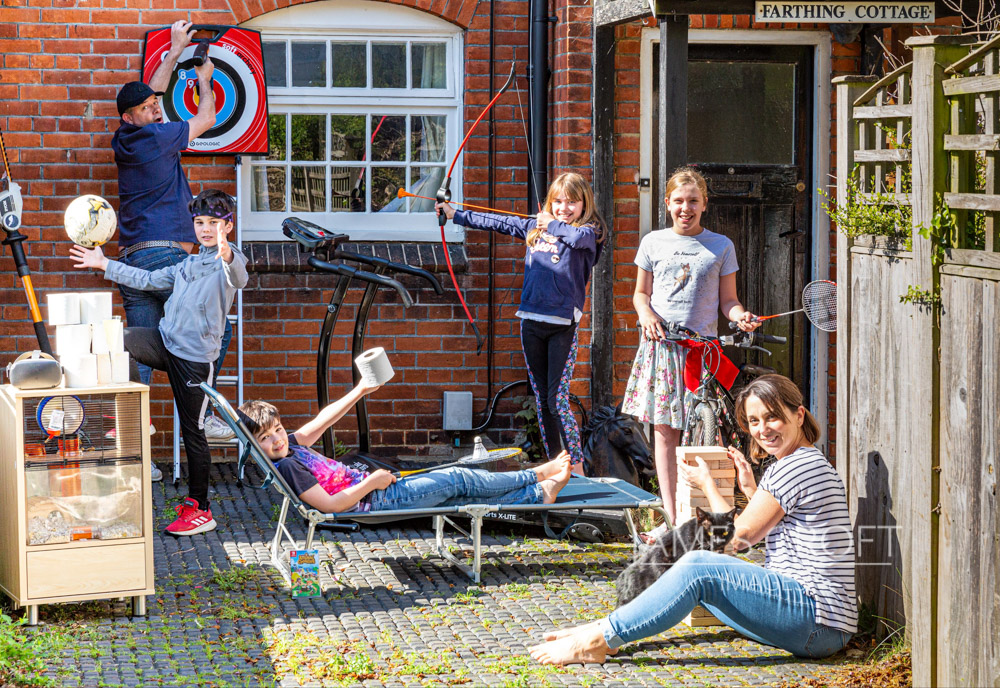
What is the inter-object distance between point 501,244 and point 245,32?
219cm

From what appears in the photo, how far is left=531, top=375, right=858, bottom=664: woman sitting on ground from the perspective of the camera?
4.49m

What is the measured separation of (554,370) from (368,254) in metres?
1.85

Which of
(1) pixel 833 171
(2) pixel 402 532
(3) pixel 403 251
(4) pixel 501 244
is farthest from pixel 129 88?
(1) pixel 833 171

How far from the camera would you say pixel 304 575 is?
5.46 meters

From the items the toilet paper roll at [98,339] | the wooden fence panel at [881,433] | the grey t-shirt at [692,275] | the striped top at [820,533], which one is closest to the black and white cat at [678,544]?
the striped top at [820,533]

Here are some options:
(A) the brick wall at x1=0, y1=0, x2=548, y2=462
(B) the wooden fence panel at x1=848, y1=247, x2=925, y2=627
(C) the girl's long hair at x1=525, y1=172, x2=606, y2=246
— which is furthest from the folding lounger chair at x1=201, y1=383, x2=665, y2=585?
(A) the brick wall at x1=0, y1=0, x2=548, y2=462

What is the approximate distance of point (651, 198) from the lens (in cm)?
805

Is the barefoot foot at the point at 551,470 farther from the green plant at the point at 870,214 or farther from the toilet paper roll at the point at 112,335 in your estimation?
the toilet paper roll at the point at 112,335

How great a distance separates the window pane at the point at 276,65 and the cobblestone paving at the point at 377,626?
3.23 metres

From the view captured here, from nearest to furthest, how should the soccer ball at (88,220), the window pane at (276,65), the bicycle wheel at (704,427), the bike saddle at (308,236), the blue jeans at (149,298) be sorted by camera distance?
1. the bicycle wheel at (704,427)
2. the soccer ball at (88,220)
3. the bike saddle at (308,236)
4. the blue jeans at (149,298)
5. the window pane at (276,65)

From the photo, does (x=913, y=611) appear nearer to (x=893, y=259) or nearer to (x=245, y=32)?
(x=893, y=259)

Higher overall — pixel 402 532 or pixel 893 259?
pixel 893 259

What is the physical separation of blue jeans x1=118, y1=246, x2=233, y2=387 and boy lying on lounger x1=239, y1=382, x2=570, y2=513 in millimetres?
1759

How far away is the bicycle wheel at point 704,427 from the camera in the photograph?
5.98m
